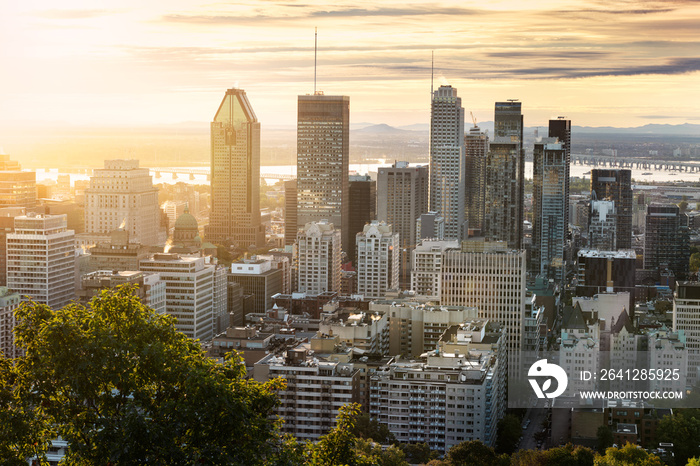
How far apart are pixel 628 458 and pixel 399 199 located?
1433 inches

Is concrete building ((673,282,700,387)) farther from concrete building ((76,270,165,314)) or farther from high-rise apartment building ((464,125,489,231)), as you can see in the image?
high-rise apartment building ((464,125,489,231))

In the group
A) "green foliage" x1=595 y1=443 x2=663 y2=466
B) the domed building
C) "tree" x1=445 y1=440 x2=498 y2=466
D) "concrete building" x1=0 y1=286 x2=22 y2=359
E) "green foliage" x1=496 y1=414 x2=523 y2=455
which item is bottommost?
"green foliage" x1=496 y1=414 x2=523 y2=455

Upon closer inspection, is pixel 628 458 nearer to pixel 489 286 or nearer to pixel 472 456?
pixel 472 456

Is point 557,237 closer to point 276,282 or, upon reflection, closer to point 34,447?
point 276,282

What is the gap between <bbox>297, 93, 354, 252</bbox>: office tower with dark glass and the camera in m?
52.8

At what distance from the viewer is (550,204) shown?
5331 centimetres

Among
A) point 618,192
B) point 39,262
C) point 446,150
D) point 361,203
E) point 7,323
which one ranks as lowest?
point 7,323

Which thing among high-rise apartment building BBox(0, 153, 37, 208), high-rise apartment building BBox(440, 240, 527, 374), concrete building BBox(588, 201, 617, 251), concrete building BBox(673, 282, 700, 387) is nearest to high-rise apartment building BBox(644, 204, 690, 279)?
concrete building BBox(588, 201, 617, 251)

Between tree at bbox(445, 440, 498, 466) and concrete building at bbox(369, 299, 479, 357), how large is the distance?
8585 millimetres

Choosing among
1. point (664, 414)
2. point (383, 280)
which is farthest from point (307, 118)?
point (664, 414)

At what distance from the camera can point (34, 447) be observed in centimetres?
760

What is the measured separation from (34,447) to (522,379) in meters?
20.7

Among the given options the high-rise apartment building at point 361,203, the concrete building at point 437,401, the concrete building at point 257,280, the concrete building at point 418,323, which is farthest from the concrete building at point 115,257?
the high-rise apartment building at point 361,203

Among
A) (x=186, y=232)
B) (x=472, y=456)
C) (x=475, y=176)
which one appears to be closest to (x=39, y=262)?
(x=186, y=232)
